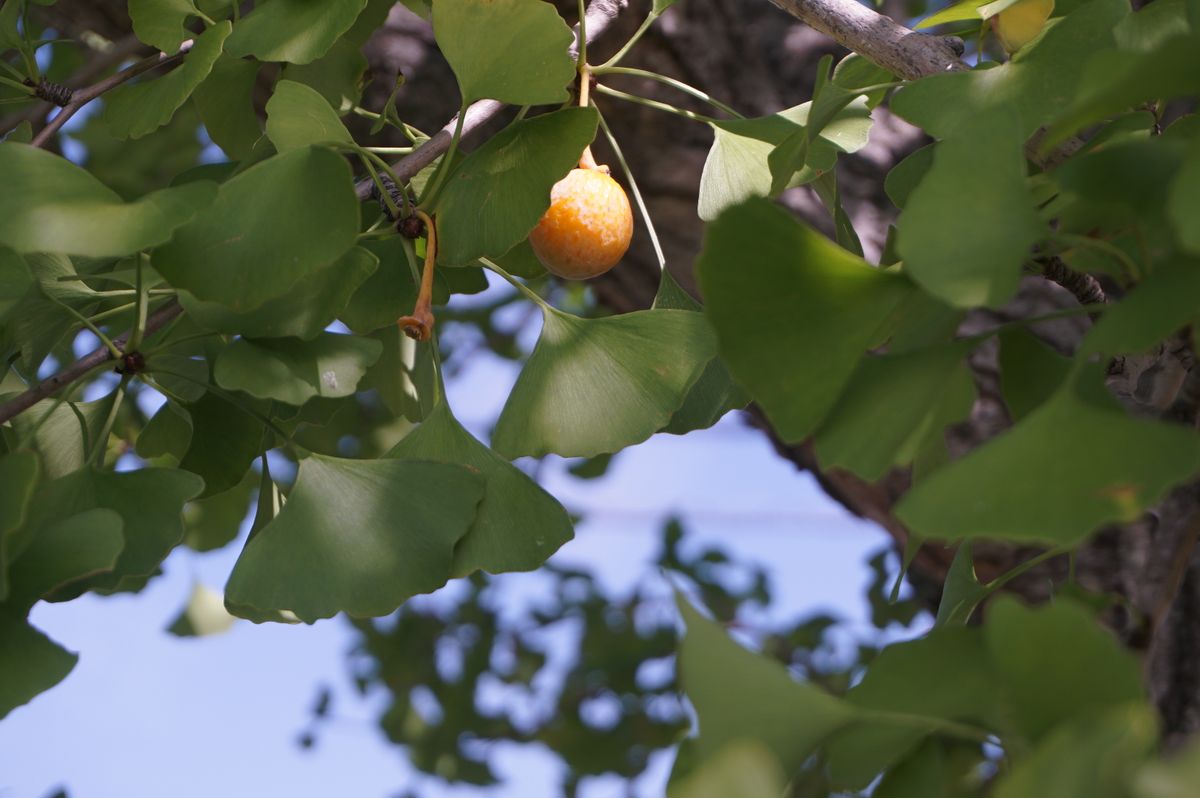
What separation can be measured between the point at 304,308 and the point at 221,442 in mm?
159

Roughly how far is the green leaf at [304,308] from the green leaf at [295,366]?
0.04ft

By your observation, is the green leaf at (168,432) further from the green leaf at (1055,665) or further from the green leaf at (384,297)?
the green leaf at (1055,665)

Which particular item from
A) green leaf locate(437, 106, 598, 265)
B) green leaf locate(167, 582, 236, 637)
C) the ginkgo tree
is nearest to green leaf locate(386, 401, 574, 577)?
the ginkgo tree

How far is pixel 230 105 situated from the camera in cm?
75

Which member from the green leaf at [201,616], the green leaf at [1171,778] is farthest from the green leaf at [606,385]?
the green leaf at [201,616]

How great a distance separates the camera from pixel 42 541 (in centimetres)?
41

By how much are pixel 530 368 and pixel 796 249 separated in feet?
0.87

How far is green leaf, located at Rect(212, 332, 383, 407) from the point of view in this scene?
0.49 meters

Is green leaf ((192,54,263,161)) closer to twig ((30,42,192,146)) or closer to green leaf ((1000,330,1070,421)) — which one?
twig ((30,42,192,146))

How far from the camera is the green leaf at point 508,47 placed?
1.67 ft

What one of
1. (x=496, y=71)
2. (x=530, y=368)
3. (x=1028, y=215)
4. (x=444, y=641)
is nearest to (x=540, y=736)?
(x=444, y=641)

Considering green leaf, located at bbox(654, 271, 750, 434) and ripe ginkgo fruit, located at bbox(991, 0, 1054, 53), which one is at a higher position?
ripe ginkgo fruit, located at bbox(991, 0, 1054, 53)

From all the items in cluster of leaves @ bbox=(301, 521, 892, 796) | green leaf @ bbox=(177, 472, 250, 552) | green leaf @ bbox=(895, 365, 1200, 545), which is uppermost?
green leaf @ bbox=(895, 365, 1200, 545)

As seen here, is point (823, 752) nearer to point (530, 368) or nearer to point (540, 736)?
point (530, 368)
